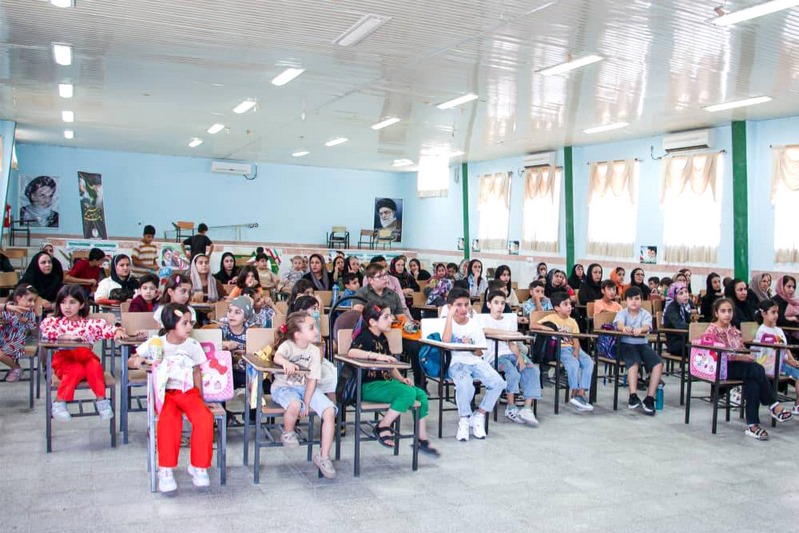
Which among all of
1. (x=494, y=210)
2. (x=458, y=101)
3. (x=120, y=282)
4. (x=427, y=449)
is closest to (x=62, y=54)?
(x=120, y=282)

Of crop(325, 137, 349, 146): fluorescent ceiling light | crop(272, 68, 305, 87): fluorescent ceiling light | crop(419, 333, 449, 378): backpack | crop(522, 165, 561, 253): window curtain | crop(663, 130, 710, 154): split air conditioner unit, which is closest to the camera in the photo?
crop(419, 333, 449, 378): backpack

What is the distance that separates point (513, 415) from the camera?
20.0 feet

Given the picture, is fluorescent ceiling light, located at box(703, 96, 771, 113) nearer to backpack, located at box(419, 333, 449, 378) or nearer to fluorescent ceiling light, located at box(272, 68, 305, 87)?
fluorescent ceiling light, located at box(272, 68, 305, 87)

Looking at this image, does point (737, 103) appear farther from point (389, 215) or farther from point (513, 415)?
point (389, 215)

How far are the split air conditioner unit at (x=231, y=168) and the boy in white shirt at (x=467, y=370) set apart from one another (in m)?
15.2

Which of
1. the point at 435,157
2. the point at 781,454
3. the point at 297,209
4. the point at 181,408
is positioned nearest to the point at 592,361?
the point at 781,454

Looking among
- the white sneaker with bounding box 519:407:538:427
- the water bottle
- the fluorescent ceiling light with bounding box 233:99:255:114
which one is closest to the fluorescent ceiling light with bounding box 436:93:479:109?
the fluorescent ceiling light with bounding box 233:99:255:114

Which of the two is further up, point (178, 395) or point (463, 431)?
point (178, 395)

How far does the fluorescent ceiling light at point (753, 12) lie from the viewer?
5.57m

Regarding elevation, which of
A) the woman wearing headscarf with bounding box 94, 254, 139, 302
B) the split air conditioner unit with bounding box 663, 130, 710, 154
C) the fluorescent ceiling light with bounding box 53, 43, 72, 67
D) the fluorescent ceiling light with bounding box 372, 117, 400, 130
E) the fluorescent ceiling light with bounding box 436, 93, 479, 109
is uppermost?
the fluorescent ceiling light with bounding box 372, 117, 400, 130

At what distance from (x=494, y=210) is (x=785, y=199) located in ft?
25.0

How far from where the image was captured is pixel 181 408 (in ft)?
13.6

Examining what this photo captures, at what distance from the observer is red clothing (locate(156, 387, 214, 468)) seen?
4.00 metres

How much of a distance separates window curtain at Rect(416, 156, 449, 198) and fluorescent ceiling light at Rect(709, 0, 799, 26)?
40.6ft
